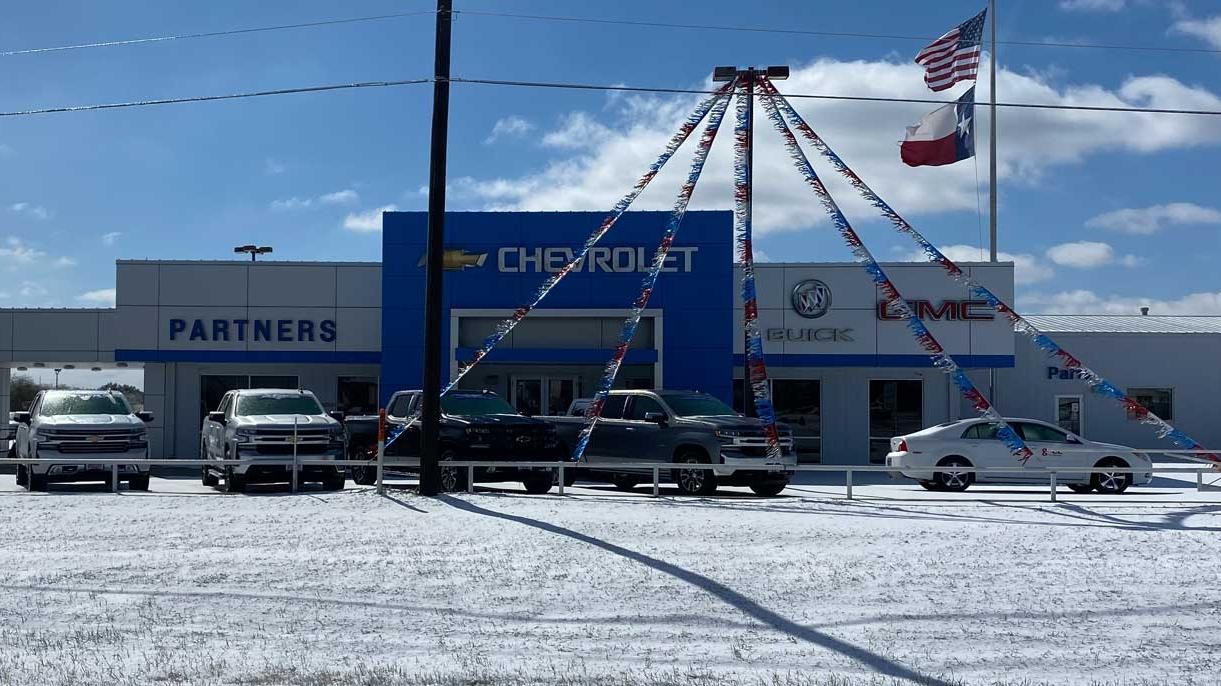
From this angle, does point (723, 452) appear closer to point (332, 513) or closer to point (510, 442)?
point (510, 442)

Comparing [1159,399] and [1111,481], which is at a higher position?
[1159,399]

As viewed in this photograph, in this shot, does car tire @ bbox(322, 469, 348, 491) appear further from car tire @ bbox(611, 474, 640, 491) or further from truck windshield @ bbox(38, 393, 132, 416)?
car tire @ bbox(611, 474, 640, 491)

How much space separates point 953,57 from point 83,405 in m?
20.1

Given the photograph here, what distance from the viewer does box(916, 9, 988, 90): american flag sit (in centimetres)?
2806

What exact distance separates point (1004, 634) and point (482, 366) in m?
22.4

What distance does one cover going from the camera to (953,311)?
30734 mm

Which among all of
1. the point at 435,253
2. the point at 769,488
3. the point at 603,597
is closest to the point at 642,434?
the point at 769,488

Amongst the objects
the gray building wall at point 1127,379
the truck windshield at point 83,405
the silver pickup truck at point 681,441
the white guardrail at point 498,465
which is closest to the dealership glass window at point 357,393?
the truck windshield at point 83,405

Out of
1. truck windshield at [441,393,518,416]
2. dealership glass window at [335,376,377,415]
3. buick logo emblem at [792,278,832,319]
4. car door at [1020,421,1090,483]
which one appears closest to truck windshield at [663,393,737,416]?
truck windshield at [441,393,518,416]

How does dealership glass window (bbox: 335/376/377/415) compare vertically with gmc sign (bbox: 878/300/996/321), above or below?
below

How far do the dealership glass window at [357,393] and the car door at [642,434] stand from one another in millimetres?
12982

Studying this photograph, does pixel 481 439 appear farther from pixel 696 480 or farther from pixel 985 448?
pixel 985 448

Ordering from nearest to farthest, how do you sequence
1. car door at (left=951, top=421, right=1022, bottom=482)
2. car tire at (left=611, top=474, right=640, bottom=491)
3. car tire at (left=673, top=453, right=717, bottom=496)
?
car tire at (left=673, top=453, right=717, bottom=496) → car tire at (left=611, top=474, right=640, bottom=491) → car door at (left=951, top=421, right=1022, bottom=482)

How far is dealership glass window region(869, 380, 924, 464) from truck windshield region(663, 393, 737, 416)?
1215 cm
